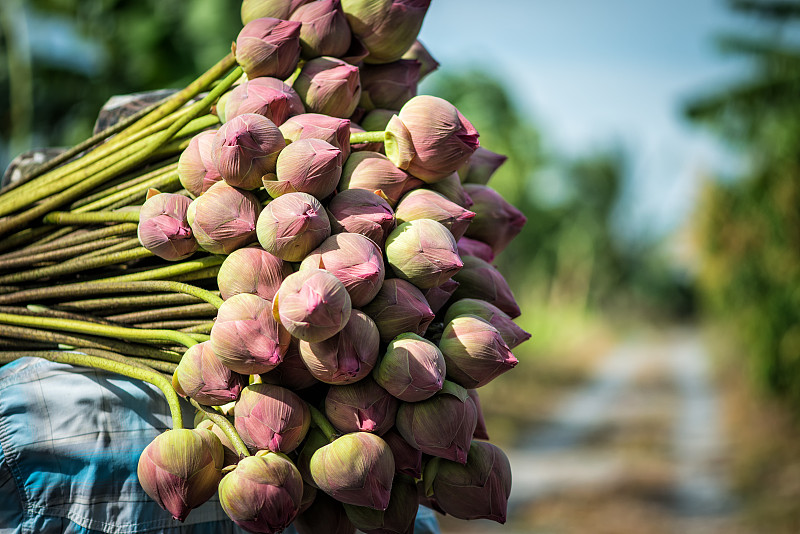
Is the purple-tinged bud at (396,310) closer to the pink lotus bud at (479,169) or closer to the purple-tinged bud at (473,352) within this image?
the purple-tinged bud at (473,352)

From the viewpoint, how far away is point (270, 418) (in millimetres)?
668

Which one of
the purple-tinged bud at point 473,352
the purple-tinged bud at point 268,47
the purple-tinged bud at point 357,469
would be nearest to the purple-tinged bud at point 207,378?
the purple-tinged bud at point 357,469

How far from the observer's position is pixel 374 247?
0.69 metres

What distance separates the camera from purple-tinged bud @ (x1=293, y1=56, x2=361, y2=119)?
81 centimetres

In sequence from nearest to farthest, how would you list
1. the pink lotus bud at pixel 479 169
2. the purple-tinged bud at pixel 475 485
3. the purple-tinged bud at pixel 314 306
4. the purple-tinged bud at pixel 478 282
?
1. the purple-tinged bud at pixel 314 306
2. the purple-tinged bud at pixel 475 485
3. the purple-tinged bud at pixel 478 282
4. the pink lotus bud at pixel 479 169

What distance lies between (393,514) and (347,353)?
0.63 feet

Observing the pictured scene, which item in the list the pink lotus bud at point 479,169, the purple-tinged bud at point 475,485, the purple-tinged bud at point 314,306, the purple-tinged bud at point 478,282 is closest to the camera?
the purple-tinged bud at point 314,306

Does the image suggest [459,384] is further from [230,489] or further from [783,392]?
[783,392]

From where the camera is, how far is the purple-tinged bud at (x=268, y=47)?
802 millimetres

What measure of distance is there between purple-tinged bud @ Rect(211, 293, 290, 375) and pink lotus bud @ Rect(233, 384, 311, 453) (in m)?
0.03

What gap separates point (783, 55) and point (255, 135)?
7.94m

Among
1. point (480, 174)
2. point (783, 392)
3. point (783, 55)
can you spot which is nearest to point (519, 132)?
point (783, 55)

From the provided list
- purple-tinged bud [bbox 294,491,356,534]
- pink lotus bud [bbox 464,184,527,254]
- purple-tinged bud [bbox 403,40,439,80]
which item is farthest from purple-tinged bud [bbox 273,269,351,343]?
purple-tinged bud [bbox 403,40,439,80]

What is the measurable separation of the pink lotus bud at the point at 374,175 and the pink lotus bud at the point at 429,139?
0.05ft
